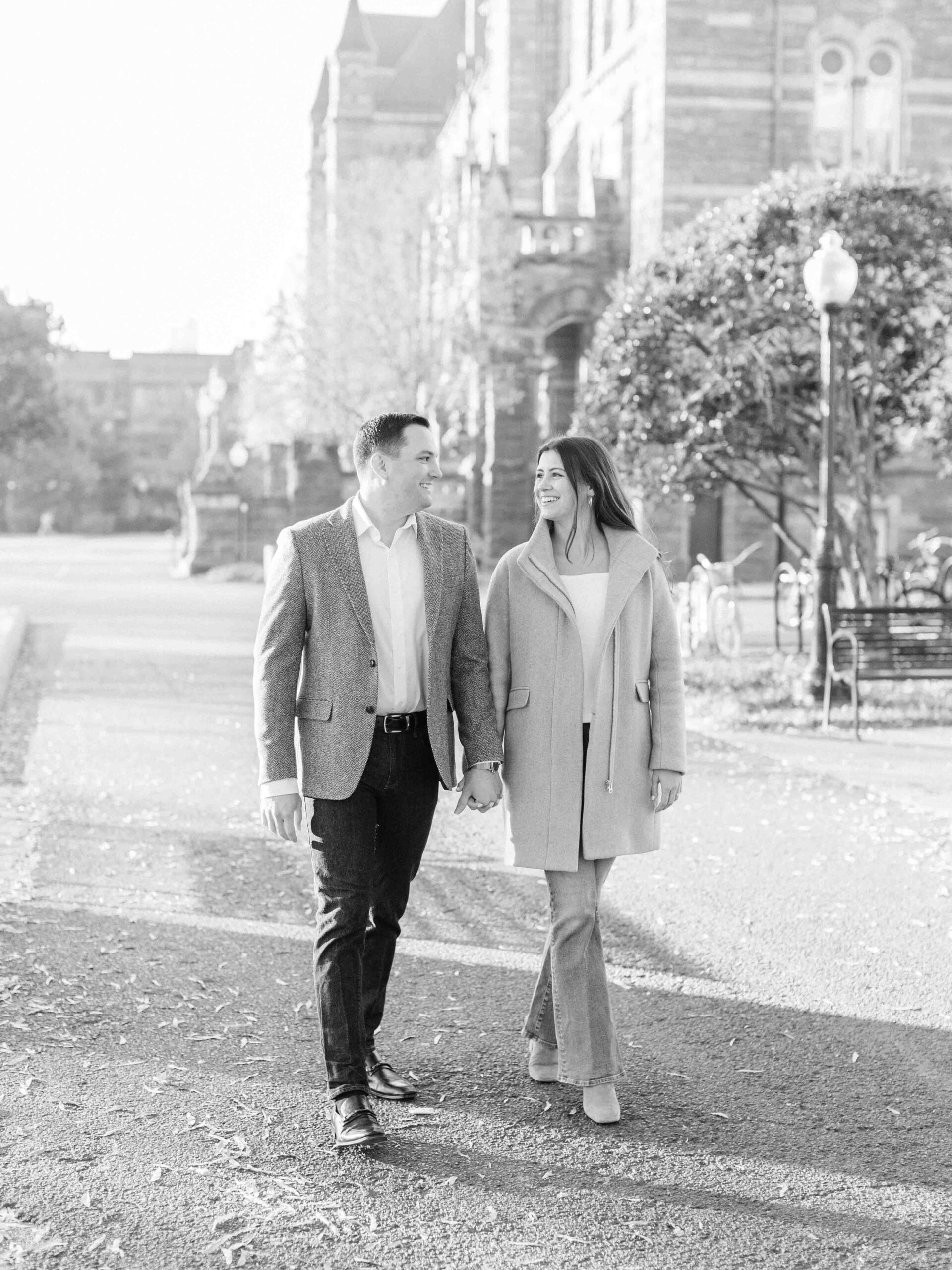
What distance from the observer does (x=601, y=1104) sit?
4.07 m

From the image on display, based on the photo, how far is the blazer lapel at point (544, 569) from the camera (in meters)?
4.13

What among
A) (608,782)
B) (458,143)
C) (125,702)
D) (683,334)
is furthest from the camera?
(458,143)

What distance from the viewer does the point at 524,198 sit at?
122ft

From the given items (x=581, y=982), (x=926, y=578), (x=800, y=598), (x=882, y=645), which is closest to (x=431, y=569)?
(x=581, y=982)

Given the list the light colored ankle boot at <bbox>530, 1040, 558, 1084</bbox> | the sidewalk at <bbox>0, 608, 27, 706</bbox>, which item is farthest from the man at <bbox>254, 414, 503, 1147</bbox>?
the sidewalk at <bbox>0, 608, 27, 706</bbox>

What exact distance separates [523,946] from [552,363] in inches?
1156

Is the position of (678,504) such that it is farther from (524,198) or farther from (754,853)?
(754,853)

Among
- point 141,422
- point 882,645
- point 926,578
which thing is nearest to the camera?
point 882,645

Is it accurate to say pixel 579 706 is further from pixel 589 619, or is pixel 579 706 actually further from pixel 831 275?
pixel 831 275

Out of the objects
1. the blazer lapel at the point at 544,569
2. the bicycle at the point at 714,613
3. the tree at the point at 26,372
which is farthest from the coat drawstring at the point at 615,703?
the tree at the point at 26,372

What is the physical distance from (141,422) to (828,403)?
99732mm

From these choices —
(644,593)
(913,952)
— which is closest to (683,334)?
(913,952)

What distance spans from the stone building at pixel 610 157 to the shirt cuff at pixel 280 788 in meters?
20.1

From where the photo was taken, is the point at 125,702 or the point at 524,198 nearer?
the point at 125,702
